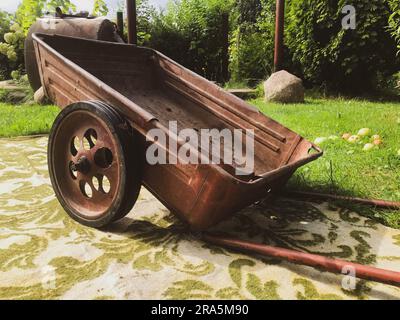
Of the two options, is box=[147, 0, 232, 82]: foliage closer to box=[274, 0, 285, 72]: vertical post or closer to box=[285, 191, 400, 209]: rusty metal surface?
box=[274, 0, 285, 72]: vertical post

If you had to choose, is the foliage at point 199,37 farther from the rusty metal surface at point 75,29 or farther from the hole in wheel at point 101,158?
the hole in wheel at point 101,158

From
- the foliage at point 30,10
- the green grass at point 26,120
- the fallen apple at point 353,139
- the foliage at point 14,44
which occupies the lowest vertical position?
the green grass at point 26,120

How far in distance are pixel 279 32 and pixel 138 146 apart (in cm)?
651

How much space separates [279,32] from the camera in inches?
301

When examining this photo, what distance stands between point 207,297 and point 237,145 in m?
1.37

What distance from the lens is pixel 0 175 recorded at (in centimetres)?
313

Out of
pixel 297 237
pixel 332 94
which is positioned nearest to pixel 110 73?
pixel 297 237

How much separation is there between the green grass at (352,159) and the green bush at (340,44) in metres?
1.80

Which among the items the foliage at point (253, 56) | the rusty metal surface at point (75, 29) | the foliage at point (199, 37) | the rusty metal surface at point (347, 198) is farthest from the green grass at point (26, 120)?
the foliage at point (253, 56)

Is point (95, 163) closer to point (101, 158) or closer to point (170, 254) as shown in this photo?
point (101, 158)

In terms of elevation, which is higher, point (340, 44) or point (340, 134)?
point (340, 44)

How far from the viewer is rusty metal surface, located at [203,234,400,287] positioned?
4.62ft

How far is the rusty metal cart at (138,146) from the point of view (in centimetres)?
178

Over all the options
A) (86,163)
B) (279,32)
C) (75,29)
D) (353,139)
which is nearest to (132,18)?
(75,29)
